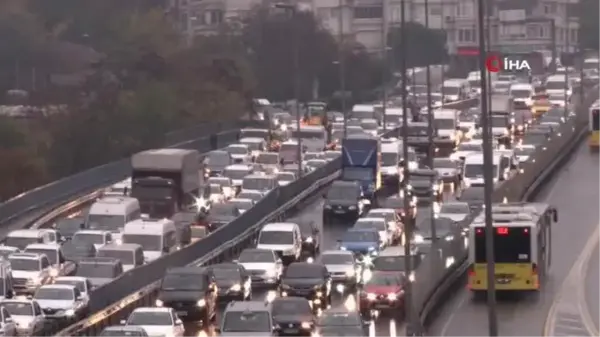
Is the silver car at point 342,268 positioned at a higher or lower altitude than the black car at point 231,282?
lower

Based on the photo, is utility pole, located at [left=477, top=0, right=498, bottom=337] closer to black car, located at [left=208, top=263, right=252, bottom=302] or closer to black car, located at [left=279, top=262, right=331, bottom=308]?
black car, located at [left=279, top=262, right=331, bottom=308]

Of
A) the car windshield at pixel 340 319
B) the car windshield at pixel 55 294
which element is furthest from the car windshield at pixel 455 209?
the car windshield at pixel 340 319

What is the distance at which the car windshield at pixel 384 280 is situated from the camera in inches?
1463

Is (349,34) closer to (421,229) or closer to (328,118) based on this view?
(328,118)

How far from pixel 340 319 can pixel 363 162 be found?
29627mm

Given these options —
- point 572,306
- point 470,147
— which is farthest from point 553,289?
point 470,147

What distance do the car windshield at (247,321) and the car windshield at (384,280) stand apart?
6.39m

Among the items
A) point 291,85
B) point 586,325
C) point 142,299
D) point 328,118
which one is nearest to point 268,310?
point 142,299

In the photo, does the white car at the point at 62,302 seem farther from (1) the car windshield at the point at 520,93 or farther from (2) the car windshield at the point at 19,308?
(1) the car windshield at the point at 520,93

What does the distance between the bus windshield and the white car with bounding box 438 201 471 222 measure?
38.3 ft

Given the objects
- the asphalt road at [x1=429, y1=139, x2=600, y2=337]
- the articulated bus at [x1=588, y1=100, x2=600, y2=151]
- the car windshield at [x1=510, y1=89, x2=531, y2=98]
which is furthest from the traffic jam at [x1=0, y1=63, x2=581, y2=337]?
the car windshield at [x1=510, y1=89, x2=531, y2=98]

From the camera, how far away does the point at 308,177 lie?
6231cm

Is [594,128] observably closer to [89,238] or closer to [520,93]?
[520,93]

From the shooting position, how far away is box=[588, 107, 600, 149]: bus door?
76.3 metres
